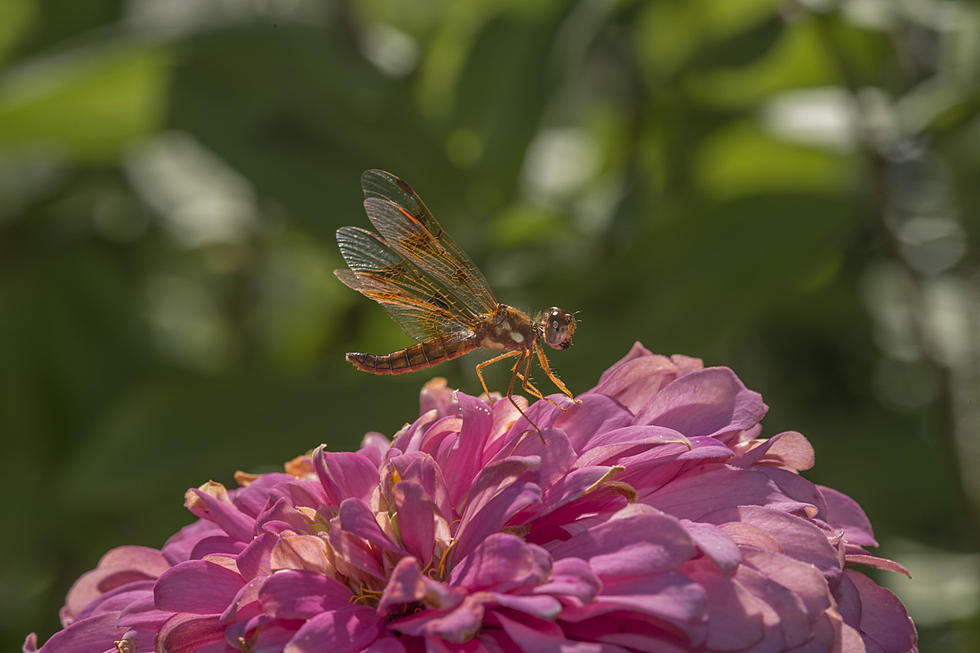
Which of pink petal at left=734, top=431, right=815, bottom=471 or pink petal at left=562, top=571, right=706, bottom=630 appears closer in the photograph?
pink petal at left=562, top=571, right=706, bottom=630

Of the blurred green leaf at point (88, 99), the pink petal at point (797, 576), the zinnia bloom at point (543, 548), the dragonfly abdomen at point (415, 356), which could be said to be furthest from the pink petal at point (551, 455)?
the blurred green leaf at point (88, 99)

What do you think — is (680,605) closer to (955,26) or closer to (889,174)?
(889,174)

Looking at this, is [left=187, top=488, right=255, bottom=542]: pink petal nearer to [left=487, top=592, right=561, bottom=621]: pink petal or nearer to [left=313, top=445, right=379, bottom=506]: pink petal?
[left=313, top=445, right=379, bottom=506]: pink petal

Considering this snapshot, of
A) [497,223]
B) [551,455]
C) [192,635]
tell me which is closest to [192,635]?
[192,635]

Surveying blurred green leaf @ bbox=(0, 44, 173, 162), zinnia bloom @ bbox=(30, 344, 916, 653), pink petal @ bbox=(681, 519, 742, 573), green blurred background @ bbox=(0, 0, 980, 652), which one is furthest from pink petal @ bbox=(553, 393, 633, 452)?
blurred green leaf @ bbox=(0, 44, 173, 162)

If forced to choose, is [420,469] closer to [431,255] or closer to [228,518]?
[228,518]
